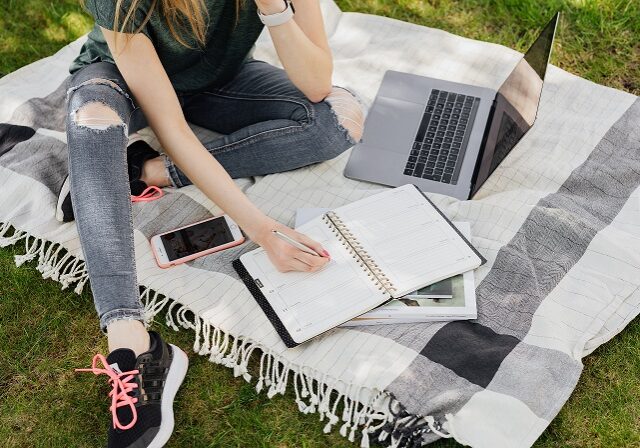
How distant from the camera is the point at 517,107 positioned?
2379 mm

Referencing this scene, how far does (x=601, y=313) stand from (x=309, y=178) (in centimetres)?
97

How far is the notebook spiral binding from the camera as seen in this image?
2.05 metres

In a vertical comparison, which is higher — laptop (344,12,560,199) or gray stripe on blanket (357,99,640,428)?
laptop (344,12,560,199)

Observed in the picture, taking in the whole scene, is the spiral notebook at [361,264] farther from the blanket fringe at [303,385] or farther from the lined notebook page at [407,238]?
the blanket fringe at [303,385]

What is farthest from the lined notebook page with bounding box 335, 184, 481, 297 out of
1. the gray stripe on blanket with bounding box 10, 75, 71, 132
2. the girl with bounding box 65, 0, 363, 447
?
the gray stripe on blanket with bounding box 10, 75, 71, 132

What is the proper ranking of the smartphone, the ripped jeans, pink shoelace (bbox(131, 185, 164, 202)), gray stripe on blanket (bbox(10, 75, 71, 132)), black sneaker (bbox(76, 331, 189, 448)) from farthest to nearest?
gray stripe on blanket (bbox(10, 75, 71, 132)) < pink shoelace (bbox(131, 185, 164, 202)) < the smartphone < the ripped jeans < black sneaker (bbox(76, 331, 189, 448))

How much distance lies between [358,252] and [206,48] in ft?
2.50

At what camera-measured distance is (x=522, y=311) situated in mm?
2062

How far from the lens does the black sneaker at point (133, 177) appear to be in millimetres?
2309

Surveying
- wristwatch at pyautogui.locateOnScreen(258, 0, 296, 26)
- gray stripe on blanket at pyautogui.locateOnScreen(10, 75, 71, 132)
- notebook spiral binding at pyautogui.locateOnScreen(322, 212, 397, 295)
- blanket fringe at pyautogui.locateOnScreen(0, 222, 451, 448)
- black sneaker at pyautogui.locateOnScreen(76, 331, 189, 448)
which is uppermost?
wristwatch at pyautogui.locateOnScreen(258, 0, 296, 26)

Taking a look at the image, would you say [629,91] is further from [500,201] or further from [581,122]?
[500,201]

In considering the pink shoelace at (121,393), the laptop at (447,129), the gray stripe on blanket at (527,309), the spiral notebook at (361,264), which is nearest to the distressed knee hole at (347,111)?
the laptop at (447,129)

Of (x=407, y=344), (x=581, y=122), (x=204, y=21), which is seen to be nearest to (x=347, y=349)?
(x=407, y=344)

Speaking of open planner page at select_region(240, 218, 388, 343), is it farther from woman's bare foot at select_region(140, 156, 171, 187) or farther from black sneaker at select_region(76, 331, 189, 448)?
woman's bare foot at select_region(140, 156, 171, 187)
